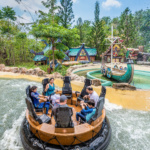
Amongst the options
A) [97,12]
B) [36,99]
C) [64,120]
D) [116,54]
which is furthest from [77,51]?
[64,120]

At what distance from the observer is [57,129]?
8.18ft

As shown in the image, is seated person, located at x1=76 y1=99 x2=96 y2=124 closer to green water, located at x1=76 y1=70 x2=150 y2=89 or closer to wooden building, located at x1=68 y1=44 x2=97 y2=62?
green water, located at x1=76 y1=70 x2=150 y2=89

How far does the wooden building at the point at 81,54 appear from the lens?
22969 mm

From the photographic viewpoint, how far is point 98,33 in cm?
2556

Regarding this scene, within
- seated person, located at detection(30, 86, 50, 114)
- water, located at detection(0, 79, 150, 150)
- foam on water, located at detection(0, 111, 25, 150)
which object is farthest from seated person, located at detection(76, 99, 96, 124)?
foam on water, located at detection(0, 111, 25, 150)

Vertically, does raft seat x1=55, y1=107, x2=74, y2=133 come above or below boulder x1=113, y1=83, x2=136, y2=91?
above

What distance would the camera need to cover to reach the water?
3.25 meters

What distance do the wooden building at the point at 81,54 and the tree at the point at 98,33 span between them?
243 cm

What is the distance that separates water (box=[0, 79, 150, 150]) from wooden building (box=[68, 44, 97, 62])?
58.2 feet

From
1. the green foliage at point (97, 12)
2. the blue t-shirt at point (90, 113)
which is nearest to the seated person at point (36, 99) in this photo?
the blue t-shirt at point (90, 113)

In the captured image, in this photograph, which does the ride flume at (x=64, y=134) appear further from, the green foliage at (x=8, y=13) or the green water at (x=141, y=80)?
the green foliage at (x=8, y=13)

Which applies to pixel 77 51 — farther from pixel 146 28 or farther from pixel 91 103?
pixel 91 103

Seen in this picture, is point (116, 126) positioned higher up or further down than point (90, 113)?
further down

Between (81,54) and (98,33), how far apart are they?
6.79m
